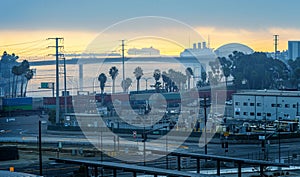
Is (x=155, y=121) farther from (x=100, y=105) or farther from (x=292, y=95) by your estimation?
(x=100, y=105)

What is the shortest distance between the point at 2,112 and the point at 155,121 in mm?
5290

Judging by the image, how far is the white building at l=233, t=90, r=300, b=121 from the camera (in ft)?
43.1

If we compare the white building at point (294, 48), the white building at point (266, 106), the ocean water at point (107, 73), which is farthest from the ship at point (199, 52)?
the white building at point (266, 106)

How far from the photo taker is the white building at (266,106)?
43.1ft

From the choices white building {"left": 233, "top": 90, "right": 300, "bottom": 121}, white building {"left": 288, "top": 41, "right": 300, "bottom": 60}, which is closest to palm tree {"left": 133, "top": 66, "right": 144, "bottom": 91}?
white building {"left": 233, "top": 90, "right": 300, "bottom": 121}

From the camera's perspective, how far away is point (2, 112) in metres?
16.8

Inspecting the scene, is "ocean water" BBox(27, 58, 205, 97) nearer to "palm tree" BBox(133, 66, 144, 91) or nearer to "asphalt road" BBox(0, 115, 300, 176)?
"palm tree" BBox(133, 66, 144, 91)

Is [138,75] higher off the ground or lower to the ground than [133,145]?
higher

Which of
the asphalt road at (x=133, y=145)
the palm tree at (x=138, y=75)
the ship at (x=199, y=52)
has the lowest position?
the asphalt road at (x=133, y=145)

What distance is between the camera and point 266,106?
13688 mm

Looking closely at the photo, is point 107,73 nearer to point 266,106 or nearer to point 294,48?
point 266,106

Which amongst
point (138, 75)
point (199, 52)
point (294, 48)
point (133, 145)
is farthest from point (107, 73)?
point (294, 48)

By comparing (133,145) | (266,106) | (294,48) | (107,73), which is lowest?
(133,145)

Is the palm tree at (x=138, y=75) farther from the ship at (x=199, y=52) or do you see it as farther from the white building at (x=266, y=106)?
the ship at (x=199, y=52)
